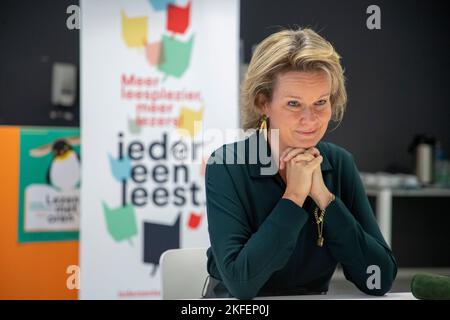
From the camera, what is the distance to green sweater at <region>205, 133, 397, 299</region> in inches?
43.5

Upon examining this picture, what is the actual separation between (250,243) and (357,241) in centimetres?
25

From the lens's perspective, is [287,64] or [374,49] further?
[374,49]

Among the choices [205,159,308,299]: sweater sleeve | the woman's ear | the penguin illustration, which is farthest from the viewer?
the penguin illustration

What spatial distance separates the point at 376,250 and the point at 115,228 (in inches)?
46.1

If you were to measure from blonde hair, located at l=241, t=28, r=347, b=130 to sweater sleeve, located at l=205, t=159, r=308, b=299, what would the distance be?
8.6 inches

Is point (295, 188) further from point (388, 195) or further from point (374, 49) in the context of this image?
point (388, 195)

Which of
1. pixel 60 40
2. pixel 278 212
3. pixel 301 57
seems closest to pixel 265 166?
pixel 278 212

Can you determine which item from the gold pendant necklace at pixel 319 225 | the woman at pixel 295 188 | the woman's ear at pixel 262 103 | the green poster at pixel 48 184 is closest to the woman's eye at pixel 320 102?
the woman at pixel 295 188


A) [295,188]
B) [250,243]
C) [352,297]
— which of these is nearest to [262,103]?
[295,188]

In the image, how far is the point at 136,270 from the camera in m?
2.05

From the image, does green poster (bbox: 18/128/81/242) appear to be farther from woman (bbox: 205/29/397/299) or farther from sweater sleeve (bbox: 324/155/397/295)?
sweater sleeve (bbox: 324/155/397/295)

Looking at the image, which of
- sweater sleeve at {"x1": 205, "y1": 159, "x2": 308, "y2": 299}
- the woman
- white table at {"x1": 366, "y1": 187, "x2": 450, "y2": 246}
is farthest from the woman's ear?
white table at {"x1": 366, "y1": 187, "x2": 450, "y2": 246}

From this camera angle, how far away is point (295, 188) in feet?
3.76

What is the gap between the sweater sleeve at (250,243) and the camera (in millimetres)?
1097
